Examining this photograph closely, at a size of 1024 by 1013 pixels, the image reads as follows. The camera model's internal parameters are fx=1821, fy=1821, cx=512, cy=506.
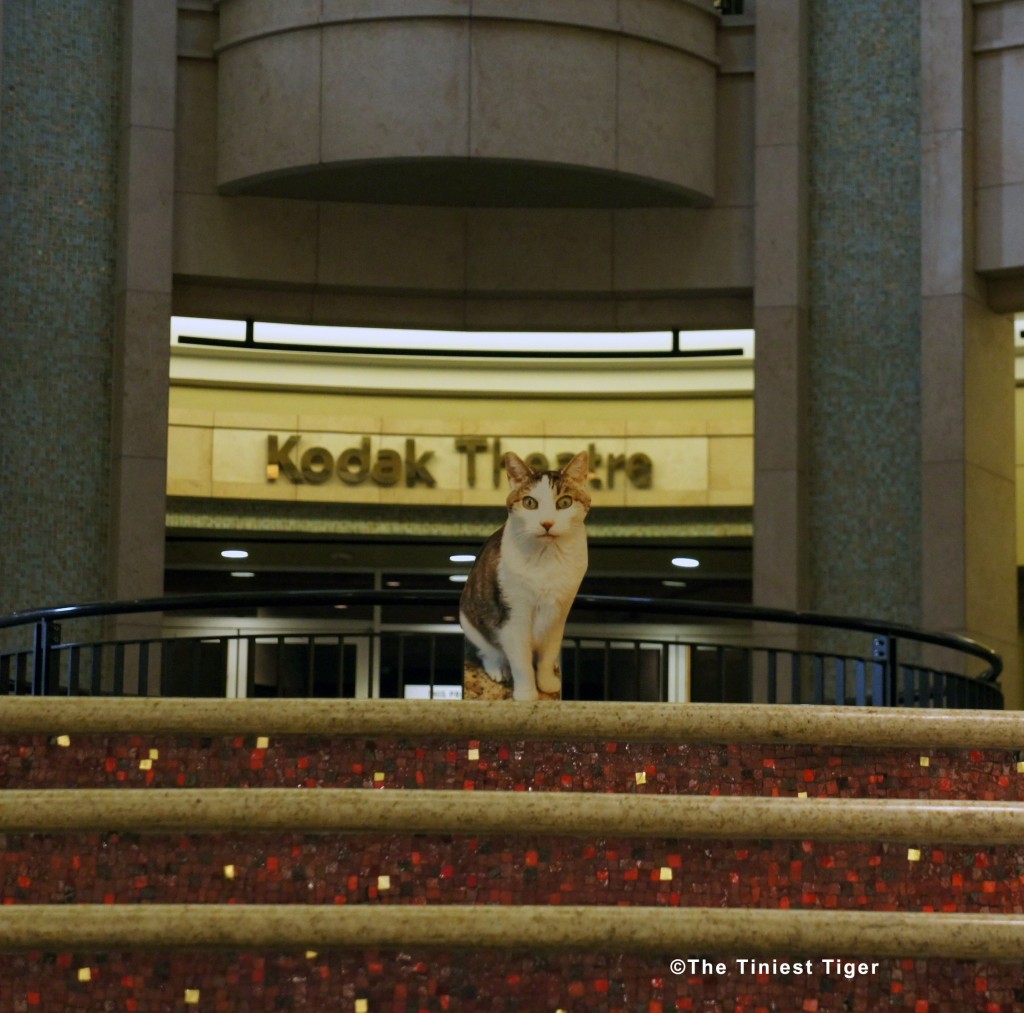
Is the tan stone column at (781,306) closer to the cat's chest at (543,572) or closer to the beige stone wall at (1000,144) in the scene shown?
the beige stone wall at (1000,144)

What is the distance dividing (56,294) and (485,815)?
1069cm

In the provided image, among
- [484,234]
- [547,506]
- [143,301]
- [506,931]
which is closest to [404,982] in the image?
[506,931]

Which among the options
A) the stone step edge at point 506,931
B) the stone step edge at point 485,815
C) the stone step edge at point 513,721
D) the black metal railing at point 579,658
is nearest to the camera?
the stone step edge at point 506,931

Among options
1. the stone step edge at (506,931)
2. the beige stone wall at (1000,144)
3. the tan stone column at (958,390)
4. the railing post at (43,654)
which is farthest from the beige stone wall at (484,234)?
the stone step edge at (506,931)

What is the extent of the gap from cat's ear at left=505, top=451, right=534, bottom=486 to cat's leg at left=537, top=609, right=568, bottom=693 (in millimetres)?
500

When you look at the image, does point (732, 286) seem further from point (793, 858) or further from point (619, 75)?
point (793, 858)

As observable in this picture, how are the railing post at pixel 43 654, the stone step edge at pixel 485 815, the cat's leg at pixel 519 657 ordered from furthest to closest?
1. the railing post at pixel 43 654
2. the cat's leg at pixel 519 657
3. the stone step edge at pixel 485 815

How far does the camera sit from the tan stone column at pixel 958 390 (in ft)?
47.5

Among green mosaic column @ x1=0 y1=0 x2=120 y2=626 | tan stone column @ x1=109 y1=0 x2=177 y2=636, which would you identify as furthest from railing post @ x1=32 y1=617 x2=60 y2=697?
green mosaic column @ x1=0 y1=0 x2=120 y2=626

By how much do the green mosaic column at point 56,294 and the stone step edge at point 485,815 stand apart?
9528 mm

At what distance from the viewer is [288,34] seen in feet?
48.7

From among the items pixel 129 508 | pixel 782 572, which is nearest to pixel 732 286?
pixel 782 572

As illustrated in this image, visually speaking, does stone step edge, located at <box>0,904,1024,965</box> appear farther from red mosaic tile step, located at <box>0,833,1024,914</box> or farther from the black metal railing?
the black metal railing

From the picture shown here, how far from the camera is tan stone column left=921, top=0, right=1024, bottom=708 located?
1449 cm
